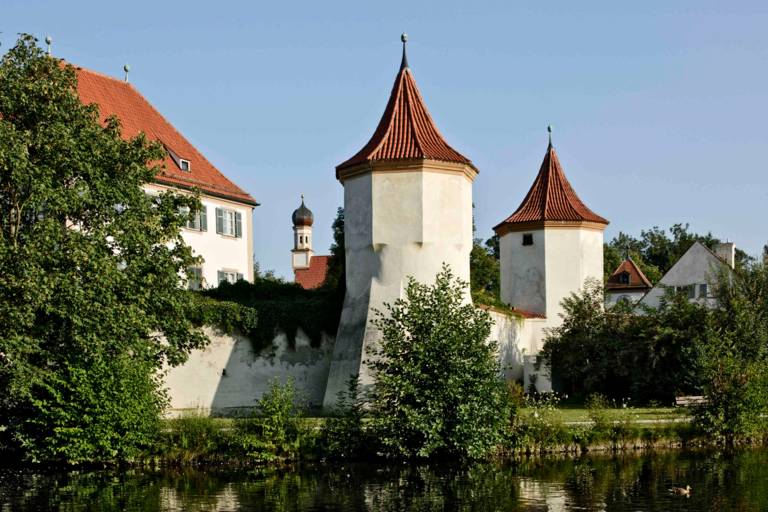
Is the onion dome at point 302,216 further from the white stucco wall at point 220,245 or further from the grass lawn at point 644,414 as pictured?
the grass lawn at point 644,414

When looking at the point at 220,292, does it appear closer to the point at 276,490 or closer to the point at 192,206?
the point at 192,206

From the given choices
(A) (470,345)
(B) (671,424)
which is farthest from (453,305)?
(B) (671,424)

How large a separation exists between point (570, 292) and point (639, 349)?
462 cm

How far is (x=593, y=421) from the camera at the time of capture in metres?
24.1

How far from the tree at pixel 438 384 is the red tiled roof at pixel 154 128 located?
12.4m

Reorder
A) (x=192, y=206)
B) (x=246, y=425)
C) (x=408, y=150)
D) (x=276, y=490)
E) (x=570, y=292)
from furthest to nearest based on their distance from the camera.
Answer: (x=570, y=292), (x=408, y=150), (x=192, y=206), (x=246, y=425), (x=276, y=490)

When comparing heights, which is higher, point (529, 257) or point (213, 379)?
point (529, 257)

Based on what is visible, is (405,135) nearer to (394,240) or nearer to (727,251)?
(394,240)

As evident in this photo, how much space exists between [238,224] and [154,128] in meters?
4.45

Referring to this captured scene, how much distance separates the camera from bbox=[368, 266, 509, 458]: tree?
22344mm

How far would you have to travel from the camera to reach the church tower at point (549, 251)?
→ 3662 centimetres

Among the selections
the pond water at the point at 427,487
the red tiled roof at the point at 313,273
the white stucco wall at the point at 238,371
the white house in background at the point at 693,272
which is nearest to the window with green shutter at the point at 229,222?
the white stucco wall at the point at 238,371

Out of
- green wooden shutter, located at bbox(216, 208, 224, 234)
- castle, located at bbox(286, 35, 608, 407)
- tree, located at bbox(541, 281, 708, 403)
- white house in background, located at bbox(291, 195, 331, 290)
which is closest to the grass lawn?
tree, located at bbox(541, 281, 708, 403)

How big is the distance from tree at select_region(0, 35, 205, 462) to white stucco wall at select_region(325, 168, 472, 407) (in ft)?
16.8
